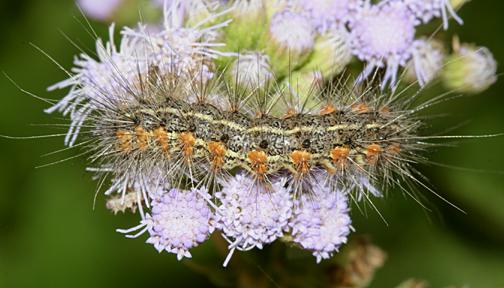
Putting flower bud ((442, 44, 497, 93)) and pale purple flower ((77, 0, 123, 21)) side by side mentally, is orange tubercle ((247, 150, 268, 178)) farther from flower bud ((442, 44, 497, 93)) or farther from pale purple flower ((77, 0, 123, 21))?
pale purple flower ((77, 0, 123, 21))

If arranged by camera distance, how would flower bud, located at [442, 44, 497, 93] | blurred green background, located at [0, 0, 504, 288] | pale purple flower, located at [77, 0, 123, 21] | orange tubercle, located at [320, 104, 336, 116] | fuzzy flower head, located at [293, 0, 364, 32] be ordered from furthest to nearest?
blurred green background, located at [0, 0, 504, 288]
pale purple flower, located at [77, 0, 123, 21]
flower bud, located at [442, 44, 497, 93]
fuzzy flower head, located at [293, 0, 364, 32]
orange tubercle, located at [320, 104, 336, 116]

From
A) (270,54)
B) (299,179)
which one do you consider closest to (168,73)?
(270,54)

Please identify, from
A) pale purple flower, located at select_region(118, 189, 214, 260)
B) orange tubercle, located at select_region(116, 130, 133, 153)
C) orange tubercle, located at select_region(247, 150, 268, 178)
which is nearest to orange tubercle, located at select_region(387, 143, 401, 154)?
orange tubercle, located at select_region(247, 150, 268, 178)

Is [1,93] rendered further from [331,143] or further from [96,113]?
[331,143]

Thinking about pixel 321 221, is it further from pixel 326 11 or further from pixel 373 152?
pixel 326 11

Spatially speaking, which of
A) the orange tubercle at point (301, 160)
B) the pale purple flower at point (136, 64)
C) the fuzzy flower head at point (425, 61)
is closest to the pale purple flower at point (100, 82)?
the pale purple flower at point (136, 64)
